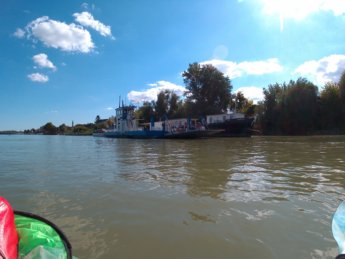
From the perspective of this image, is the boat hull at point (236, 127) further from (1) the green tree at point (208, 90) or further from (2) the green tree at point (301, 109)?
(1) the green tree at point (208, 90)

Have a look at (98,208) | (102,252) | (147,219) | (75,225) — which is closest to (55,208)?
(98,208)

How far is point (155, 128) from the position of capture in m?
51.6

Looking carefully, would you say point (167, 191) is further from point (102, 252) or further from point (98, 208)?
point (102, 252)

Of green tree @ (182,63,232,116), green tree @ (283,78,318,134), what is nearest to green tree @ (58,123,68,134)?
green tree @ (182,63,232,116)

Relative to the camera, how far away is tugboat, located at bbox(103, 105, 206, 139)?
135 ft

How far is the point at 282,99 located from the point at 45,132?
12702 centimetres

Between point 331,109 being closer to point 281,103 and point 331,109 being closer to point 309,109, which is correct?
point 309,109

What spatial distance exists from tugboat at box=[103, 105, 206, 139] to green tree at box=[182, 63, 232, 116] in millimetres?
11427

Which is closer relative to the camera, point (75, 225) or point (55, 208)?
point (75, 225)

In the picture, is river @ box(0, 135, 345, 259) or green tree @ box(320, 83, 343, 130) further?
green tree @ box(320, 83, 343, 130)

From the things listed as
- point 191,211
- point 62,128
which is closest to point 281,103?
point 191,211

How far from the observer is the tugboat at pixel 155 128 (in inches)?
1614

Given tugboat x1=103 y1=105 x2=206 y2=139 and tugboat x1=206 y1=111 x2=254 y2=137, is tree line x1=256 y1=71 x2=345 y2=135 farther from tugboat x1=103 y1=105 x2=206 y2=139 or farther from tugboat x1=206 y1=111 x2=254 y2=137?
tugboat x1=103 y1=105 x2=206 y2=139

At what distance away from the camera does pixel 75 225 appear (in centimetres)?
464
